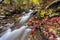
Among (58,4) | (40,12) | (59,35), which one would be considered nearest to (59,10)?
(58,4)

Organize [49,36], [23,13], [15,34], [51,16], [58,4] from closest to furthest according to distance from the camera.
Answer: [49,36], [15,34], [51,16], [58,4], [23,13]

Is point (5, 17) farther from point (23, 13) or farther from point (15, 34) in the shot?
point (15, 34)

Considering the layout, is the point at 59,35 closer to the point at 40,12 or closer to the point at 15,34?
the point at 15,34

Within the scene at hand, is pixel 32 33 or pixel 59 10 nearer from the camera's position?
pixel 32 33

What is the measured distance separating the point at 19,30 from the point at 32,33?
3.62 ft

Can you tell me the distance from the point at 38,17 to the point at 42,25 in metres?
1.40

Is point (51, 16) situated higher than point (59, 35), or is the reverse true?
point (51, 16)

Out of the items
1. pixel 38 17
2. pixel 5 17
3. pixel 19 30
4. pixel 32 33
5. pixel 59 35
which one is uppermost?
pixel 5 17

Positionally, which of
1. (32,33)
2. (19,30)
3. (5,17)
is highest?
(5,17)

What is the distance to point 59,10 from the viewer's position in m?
12.0

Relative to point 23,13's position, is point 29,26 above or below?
below

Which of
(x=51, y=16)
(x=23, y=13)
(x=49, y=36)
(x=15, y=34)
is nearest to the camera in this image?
(x=49, y=36)

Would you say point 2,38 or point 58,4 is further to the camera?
point 58,4

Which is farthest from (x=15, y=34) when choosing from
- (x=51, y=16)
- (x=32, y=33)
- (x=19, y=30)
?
(x=51, y=16)
